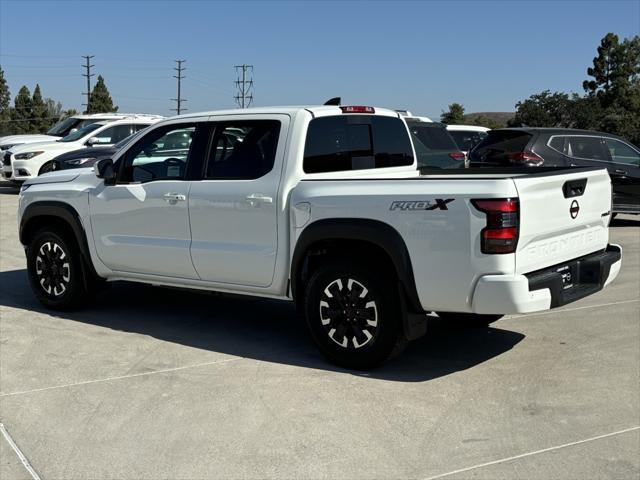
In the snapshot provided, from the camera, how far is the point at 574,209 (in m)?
5.19

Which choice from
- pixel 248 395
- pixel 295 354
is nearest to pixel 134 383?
pixel 248 395

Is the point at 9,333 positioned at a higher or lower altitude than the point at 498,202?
lower

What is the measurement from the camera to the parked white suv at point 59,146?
1722 cm

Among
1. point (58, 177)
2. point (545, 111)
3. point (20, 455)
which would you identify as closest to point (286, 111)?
point (58, 177)

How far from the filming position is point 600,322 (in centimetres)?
662

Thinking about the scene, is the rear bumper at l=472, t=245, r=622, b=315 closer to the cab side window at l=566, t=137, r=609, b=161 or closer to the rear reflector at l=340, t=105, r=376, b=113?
the rear reflector at l=340, t=105, r=376, b=113

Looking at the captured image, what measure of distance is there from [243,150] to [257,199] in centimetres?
50

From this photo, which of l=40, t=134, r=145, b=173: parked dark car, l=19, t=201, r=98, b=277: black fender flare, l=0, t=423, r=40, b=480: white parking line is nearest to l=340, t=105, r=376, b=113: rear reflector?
l=19, t=201, r=98, b=277: black fender flare

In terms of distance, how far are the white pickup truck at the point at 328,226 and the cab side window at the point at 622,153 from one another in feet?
25.3

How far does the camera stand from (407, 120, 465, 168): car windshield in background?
1280cm

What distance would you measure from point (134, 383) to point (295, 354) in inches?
50.0

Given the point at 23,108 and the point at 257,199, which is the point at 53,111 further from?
the point at 257,199

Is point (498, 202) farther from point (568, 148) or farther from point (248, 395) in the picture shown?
point (568, 148)

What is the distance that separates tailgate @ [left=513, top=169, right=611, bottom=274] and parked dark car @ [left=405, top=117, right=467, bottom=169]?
7.06 meters
